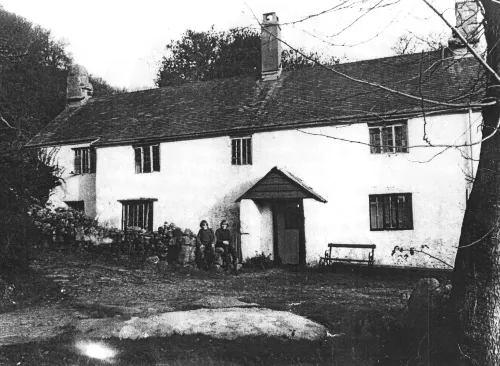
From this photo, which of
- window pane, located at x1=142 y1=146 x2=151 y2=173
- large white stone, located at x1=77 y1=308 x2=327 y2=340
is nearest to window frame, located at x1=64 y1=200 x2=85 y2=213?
window pane, located at x1=142 y1=146 x2=151 y2=173

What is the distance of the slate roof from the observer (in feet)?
58.9

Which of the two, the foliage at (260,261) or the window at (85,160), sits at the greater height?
the window at (85,160)

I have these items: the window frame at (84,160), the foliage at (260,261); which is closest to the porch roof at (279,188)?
the foliage at (260,261)

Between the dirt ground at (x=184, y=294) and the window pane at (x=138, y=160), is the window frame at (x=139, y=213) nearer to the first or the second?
the window pane at (x=138, y=160)

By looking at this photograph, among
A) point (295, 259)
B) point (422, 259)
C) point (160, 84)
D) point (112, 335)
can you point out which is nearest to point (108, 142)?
point (295, 259)

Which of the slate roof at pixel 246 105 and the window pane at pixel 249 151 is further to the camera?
the window pane at pixel 249 151

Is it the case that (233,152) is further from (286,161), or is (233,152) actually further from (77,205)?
(77,205)

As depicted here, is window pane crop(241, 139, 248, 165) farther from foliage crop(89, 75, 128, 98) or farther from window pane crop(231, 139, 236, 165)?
foliage crop(89, 75, 128, 98)

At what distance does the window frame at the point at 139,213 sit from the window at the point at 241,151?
425 centimetres

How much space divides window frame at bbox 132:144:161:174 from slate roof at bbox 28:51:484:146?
0.42 metres

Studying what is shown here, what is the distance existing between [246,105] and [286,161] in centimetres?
378

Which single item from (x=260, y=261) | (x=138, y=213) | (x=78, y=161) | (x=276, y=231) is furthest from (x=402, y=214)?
(x=78, y=161)

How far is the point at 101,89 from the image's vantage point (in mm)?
45500

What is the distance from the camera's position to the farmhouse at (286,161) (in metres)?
16.3
